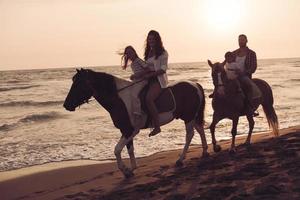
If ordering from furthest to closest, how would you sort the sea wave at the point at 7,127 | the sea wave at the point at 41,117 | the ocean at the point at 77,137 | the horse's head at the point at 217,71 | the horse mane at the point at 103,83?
the sea wave at the point at 41,117 < the sea wave at the point at 7,127 < the ocean at the point at 77,137 < the horse's head at the point at 217,71 < the horse mane at the point at 103,83

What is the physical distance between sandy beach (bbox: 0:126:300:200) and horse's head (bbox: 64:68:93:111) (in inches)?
68.8

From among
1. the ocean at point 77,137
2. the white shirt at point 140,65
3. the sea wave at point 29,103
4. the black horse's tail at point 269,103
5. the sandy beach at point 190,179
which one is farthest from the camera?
the sea wave at point 29,103

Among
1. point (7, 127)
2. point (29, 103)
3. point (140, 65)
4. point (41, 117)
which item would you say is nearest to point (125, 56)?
point (140, 65)

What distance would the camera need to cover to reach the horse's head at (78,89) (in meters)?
8.77

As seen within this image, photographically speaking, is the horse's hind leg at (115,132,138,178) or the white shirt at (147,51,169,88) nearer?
the horse's hind leg at (115,132,138,178)

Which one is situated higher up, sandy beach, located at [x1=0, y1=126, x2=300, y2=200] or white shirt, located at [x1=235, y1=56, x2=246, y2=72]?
white shirt, located at [x1=235, y1=56, x2=246, y2=72]

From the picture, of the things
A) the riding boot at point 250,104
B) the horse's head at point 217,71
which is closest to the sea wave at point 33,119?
the riding boot at point 250,104

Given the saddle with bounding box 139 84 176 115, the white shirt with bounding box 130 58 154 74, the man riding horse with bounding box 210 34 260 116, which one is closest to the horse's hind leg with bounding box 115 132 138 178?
the saddle with bounding box 139 84 176 115

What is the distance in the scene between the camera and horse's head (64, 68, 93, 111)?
28.8 feet

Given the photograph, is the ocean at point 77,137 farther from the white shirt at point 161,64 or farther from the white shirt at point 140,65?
the white shirt at point 140,65

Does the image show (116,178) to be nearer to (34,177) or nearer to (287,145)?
(34,177)

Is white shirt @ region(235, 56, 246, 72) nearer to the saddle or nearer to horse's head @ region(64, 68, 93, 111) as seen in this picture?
the saddle

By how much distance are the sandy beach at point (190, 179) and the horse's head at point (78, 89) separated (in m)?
1.75

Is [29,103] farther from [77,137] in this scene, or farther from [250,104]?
[250,104]
